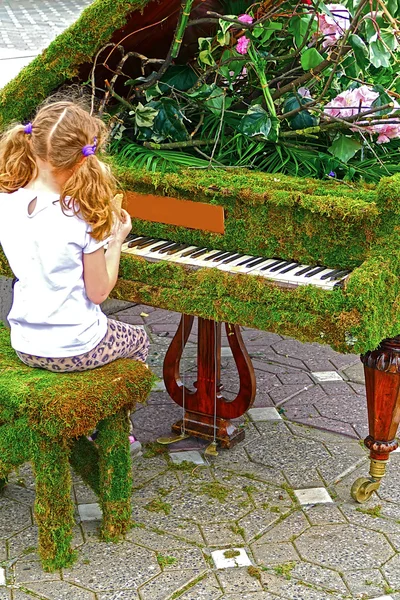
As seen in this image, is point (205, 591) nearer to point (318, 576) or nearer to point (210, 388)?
point (318, 576)

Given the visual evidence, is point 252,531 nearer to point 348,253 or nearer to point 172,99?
point 348,253

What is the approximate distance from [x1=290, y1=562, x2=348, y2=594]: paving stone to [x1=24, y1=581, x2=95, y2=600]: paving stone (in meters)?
0.68

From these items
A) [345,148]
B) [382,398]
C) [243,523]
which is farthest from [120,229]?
[243,523]

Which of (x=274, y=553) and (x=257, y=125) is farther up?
(x=257, y=125)

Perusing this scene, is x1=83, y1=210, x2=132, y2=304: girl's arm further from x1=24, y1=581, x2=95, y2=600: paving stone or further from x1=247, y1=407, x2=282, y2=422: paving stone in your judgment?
x1=247, y1=407, x2=282, y2=422: paving stone

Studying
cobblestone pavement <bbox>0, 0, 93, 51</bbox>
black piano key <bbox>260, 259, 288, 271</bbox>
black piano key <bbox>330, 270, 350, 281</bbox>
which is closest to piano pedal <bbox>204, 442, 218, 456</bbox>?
black piano key <bbox>260, 259, 288, 271</bbox>

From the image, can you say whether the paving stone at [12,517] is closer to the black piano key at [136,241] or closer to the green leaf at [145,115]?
the black piano key at [136,241]

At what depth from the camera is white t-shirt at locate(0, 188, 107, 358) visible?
2758 mm

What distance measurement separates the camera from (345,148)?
314cm

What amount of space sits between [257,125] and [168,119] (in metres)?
0.36

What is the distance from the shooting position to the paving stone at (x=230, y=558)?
9.93 feet

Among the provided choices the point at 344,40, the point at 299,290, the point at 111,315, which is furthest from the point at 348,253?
the point at 111,315

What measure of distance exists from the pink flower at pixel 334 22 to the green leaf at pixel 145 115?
667mm

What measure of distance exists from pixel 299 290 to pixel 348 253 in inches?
9.9
